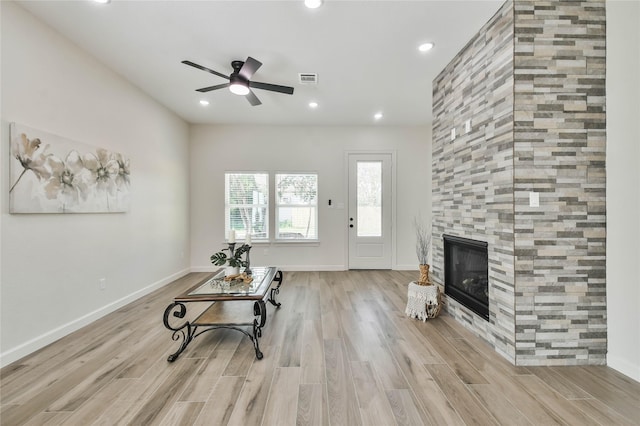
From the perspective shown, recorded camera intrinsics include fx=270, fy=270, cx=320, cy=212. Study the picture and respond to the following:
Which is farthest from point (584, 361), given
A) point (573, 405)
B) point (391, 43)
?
point (391, 43)

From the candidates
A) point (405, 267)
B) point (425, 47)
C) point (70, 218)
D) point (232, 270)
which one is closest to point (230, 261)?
point (232, 270)

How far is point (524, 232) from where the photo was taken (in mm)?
2170

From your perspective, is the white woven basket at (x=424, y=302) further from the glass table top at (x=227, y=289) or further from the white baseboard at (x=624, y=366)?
the glass table top at (x=227, y=289)

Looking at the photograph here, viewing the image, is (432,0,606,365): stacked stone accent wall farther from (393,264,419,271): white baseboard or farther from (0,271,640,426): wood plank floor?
(393,264,419,271): white baseboard

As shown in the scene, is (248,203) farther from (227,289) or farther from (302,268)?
(227,289)

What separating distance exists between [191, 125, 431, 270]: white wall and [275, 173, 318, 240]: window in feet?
0.49

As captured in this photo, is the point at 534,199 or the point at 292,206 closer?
the point at 534,199

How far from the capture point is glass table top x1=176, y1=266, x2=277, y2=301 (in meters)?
2.38

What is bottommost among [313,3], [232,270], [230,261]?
[232,270]

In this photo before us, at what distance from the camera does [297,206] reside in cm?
552

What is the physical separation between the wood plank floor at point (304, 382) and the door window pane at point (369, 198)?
2.74 meters

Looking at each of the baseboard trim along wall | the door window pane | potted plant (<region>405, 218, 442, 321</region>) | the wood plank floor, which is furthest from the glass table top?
the door window pane

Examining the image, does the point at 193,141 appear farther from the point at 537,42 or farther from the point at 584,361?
the point at 584,361

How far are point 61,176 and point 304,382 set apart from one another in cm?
299
